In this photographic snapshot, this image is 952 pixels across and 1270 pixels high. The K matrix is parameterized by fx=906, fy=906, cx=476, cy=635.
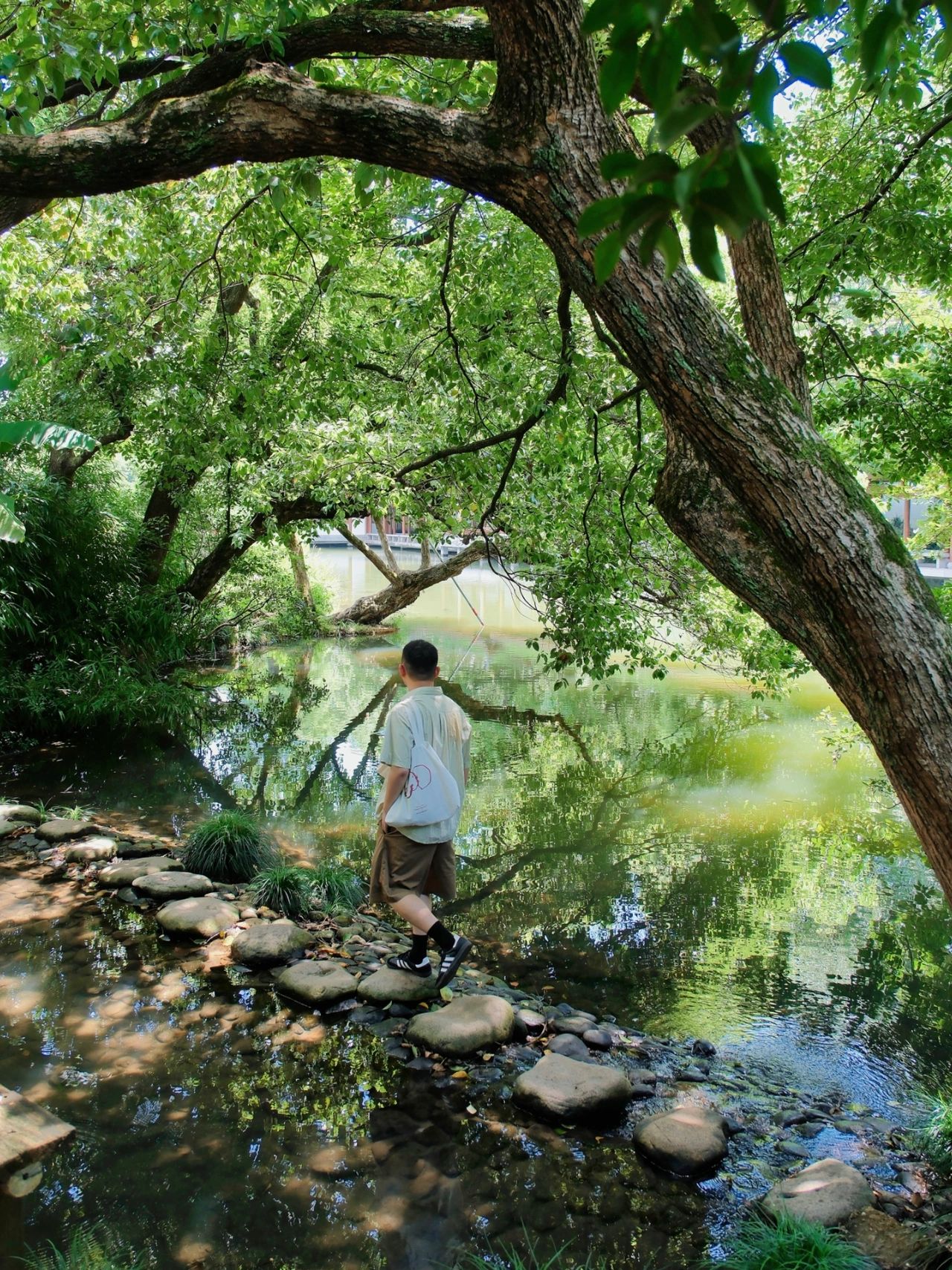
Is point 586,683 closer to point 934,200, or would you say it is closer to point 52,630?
point 52,630

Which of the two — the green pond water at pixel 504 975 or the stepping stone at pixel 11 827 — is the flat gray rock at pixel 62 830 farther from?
the green pond water at pixel 504 975

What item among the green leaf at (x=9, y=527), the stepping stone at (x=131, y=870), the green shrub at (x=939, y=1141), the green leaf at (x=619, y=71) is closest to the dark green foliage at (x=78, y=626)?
the green leaf at (x=9, y=527)

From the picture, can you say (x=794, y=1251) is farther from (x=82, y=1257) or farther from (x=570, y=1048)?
(x=82, y=1257)

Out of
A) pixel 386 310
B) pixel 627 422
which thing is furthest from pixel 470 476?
pixel 386 310

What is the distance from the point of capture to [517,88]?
284 cm

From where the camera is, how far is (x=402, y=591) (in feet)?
55.8

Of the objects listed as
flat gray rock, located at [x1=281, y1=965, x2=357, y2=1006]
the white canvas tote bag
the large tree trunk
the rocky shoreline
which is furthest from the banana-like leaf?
the large tree trunk

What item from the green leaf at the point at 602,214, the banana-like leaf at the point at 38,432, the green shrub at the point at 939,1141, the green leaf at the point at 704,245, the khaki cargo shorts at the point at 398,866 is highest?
the banana-like leaf at the point at 38,432

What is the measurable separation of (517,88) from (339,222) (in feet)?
20.2

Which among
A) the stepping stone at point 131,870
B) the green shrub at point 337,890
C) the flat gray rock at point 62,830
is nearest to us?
the stepping stone at point 131,870

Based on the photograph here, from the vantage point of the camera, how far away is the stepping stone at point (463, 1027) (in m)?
4.24

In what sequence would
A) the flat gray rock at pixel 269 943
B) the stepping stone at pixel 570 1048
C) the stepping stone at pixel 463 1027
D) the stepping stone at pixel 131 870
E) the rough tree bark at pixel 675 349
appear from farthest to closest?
the stepping stone at pixel 131 870, the flat gray rock at pixel 269 943, the stepping stone at pixel 570 1048, the stepping stone at pixel 463 1027, the rough tree bark at pixel 675 349

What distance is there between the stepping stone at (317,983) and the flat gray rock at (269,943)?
191 mm

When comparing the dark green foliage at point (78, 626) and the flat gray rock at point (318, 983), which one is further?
the dark green foliage at point (78, 626)
